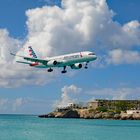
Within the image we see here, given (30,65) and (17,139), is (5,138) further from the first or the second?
(30,65)

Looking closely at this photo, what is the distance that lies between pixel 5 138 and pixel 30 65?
21677mm

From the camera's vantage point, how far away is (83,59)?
114 metres

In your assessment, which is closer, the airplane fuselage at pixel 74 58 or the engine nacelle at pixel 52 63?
the airplane fuselage at pixel 74 58

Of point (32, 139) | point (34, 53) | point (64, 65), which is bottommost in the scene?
point (32, 139)

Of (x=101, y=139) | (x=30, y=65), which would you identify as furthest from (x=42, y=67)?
(x=101, y=139)

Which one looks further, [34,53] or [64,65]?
[34,53]

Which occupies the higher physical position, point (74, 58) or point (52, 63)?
point (74, 58)

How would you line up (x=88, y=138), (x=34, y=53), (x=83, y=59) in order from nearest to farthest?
(x=83, y=59), (x=88, y=138), (x=34, y=53)

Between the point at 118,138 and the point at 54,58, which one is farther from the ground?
the point at 54,58

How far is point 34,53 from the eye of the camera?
493ft

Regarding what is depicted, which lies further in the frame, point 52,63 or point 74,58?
point 52,63

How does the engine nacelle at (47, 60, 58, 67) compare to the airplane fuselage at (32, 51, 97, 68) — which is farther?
the engine nacelle at (47, 60, 58, 67)

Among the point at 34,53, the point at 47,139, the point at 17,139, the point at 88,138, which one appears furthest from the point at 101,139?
the point at 34,53

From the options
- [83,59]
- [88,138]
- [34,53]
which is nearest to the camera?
[83,59]
